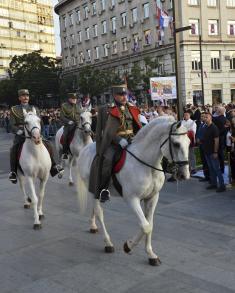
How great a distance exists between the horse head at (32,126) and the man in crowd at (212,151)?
185 inches

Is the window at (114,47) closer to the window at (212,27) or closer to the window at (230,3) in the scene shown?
the window at (212,27)

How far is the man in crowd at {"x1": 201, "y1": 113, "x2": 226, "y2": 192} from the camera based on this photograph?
36.2 feet

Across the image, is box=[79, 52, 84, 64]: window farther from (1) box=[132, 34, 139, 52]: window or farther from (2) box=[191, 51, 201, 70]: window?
(2) box=[191, 51, 201, 70]: window

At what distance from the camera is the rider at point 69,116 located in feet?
39.2

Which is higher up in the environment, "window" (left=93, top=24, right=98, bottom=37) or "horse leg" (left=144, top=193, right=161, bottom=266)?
"window" (left=93, top=24, right=98, bottom=37)

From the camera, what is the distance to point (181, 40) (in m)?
46.4

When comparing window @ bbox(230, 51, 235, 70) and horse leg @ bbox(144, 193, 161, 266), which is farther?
window @ bbox(230, 51, 235, 70)

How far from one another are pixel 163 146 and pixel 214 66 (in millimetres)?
44803

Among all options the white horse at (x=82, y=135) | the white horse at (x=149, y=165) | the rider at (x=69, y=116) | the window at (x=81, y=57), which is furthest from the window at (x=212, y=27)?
the white horse at (x=149, y=165)

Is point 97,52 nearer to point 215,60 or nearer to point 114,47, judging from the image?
point 114,47

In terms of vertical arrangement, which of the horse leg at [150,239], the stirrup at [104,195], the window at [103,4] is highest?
the window at [103,4]

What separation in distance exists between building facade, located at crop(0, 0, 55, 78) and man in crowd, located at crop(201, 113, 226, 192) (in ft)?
367

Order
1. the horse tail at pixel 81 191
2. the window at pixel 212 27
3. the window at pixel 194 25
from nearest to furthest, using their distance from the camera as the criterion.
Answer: the horse tail at pixel 81 191 < the window at pixel 194 25 < the window at pixel 212 27

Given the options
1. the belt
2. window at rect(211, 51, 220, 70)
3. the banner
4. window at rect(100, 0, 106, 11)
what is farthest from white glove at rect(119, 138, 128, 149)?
window at rect(100, 0, 106, 11)
